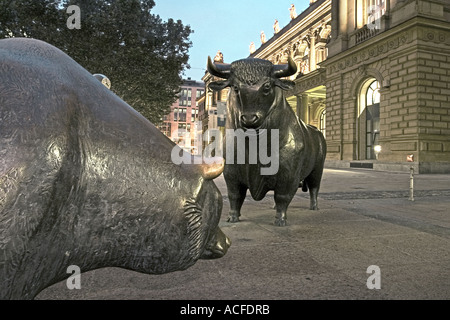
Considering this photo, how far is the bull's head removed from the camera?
10.7 ft

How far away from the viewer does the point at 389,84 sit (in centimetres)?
1864

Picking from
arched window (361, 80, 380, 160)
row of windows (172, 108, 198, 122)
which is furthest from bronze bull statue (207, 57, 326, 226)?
row of windows (172, 108, 198, 122)

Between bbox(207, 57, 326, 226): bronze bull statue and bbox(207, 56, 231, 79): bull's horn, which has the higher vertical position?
bbox(207, 56, 231, 79): bull's horn

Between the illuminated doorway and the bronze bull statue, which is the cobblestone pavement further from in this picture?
the illuminated doorway

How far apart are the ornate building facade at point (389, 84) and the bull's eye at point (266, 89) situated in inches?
647

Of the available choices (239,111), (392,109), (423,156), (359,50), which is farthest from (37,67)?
(359,50)

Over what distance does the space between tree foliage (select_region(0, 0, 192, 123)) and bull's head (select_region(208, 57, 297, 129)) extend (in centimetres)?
1321

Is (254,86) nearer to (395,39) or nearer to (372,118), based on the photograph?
(395,39)

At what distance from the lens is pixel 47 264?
0.96 metres

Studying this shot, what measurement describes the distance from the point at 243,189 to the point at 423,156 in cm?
1670

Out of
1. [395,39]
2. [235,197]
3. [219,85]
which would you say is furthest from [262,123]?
[395,39]

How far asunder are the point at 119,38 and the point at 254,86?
1531cm

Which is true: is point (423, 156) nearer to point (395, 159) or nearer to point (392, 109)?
point (395, 159)

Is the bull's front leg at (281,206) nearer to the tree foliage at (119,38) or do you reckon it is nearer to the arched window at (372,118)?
the tree foliage at (119,38)
